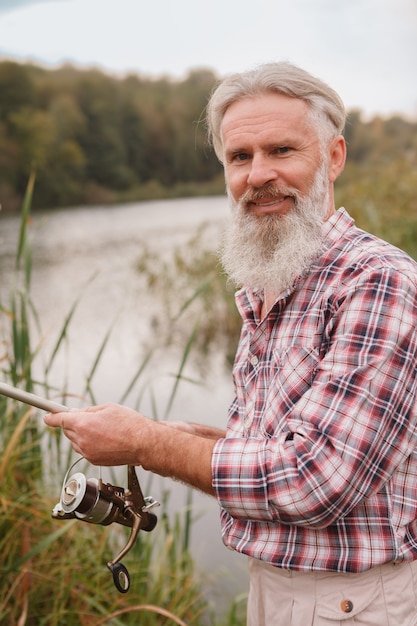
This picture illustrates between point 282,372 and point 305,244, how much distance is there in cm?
30

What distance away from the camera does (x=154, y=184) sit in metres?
35.1

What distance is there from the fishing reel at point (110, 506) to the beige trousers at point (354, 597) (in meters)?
0.36

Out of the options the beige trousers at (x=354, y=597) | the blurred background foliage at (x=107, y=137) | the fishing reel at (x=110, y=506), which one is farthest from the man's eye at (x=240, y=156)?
the blurred background foliage at (x=107, y=137)

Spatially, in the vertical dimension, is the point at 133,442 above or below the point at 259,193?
below

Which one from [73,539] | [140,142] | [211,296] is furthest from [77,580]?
[140,142]

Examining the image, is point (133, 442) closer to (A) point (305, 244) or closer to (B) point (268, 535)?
(B) point (268, 535)

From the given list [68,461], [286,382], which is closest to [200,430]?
[286,382]

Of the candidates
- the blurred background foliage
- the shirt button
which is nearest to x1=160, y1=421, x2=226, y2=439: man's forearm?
the shirt button

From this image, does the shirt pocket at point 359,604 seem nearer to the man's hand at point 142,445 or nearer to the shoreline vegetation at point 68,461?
the man's hand at point 142,445

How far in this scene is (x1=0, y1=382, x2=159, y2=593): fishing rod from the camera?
1510 mm

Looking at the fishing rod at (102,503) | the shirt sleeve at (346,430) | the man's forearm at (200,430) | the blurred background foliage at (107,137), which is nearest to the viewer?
the shirt sleeve at (346,430)

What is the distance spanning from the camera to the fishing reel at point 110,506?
1.54 meters

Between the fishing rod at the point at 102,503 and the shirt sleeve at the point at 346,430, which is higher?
the shirt sleeve at the point at 346,430

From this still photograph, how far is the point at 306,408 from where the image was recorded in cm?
129
